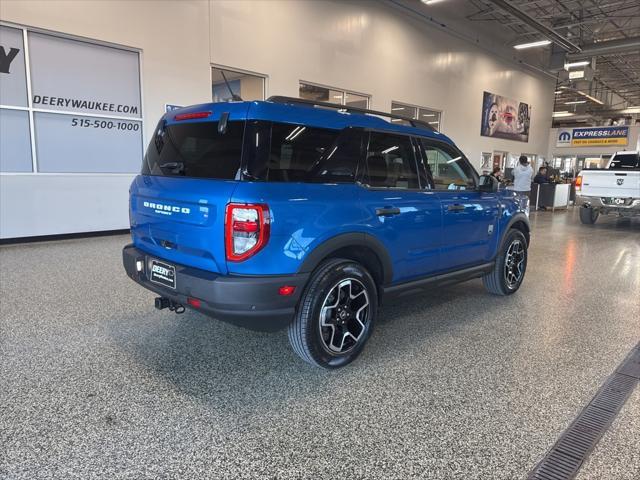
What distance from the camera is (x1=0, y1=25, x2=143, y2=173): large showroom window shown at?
6543 millimetres

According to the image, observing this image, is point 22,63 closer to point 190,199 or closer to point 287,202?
point 190,199

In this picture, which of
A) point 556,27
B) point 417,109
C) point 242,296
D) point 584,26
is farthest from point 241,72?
point 584,26

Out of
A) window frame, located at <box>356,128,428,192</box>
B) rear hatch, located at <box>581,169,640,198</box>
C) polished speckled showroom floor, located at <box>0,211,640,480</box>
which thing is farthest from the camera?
rear hatch, located at <box>581,169,640,198</box>

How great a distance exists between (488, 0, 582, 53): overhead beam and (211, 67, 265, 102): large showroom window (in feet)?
20.6

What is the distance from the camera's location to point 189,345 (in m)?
3.18

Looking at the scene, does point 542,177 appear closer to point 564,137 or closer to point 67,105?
point 564,137

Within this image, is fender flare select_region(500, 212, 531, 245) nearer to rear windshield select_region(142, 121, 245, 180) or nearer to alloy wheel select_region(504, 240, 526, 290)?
alloy wheel select_region(504, 240, 526, 290)

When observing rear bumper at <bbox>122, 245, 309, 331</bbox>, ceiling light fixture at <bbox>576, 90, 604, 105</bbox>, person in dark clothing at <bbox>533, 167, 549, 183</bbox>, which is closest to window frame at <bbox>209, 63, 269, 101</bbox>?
rear bumper at <bbox>122, 245, 309, 331</bbox>

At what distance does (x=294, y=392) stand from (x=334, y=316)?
0.53m

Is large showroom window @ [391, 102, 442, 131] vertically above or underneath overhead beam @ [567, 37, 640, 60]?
underneath

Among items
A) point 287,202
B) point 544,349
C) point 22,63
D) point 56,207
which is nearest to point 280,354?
point 287,202

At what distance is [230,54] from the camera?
866 cm

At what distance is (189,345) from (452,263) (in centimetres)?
224

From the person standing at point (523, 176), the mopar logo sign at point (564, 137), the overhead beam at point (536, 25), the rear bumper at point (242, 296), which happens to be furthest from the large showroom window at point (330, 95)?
the mopar logo sign at point (564, 137)
